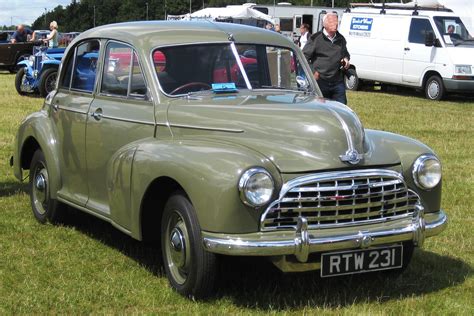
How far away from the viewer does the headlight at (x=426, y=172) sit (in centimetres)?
456

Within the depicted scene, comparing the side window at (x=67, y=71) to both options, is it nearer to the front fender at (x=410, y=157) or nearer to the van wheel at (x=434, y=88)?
the front fender at (x=410, y=157)

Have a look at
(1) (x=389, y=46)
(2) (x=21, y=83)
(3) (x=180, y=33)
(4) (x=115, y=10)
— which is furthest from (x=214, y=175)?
(4) (x=115, y=10)

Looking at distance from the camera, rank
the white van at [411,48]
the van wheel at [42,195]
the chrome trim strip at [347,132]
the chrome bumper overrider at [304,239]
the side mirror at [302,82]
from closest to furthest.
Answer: the chrome bumper overrider at [304,239] < the chrome trim strip at [347,132] < the side mirror at [302,82] < the van wheel at [42,195] < the white van at [411,48]

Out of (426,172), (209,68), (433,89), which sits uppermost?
(209,68)

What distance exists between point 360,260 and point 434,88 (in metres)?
14.2

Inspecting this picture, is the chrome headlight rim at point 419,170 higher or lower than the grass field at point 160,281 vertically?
higher

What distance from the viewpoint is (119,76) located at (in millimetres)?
5367

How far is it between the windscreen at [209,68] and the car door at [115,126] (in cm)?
19

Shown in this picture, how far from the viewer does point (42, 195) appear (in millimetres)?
6258

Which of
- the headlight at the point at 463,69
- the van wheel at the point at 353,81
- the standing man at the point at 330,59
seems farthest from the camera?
the van wheel at the point at 353,81

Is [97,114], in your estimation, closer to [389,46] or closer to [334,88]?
[334,88]

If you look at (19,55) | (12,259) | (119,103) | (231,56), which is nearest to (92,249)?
(12,259)

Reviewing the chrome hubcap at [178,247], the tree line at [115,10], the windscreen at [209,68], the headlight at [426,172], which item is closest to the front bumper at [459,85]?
the windscreen at [209,68]

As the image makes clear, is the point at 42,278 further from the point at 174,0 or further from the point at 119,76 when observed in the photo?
the point at 174,0
